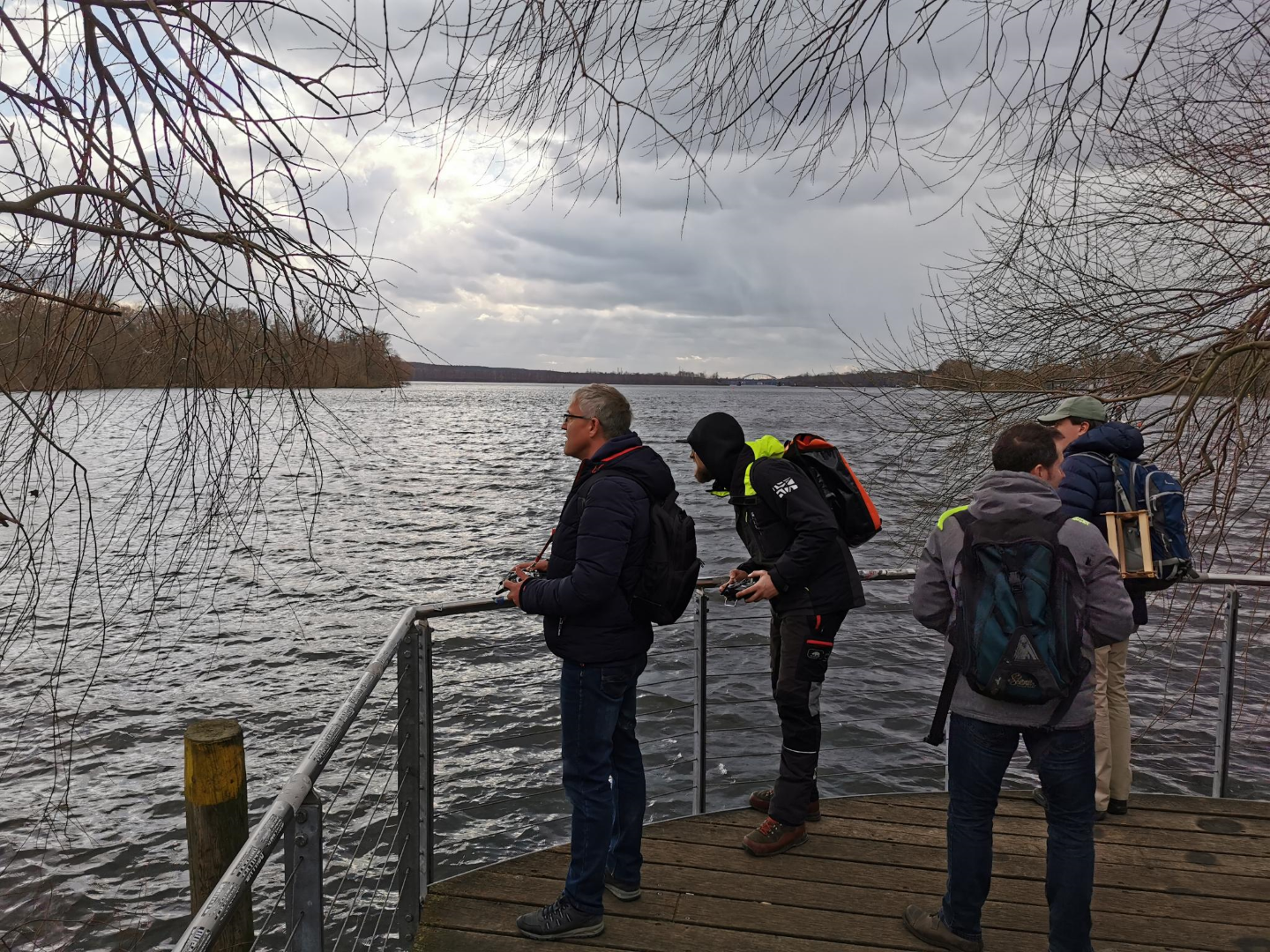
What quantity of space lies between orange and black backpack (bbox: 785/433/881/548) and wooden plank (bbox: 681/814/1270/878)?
1277 mm

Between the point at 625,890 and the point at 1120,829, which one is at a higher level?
the point at 625,890

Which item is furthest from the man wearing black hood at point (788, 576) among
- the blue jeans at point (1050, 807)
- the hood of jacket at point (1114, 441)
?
the hood of jacket at point (1114, 441)

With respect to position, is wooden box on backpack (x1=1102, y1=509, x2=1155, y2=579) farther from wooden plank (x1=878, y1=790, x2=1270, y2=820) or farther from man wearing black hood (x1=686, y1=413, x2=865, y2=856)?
wooden plank (x1=878, y1=790, x2=1270, y2=820)

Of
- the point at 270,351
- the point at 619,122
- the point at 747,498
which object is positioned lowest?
the point at 747,498

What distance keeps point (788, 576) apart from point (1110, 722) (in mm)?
1759

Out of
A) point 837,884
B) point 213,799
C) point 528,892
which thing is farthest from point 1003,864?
point 213,799

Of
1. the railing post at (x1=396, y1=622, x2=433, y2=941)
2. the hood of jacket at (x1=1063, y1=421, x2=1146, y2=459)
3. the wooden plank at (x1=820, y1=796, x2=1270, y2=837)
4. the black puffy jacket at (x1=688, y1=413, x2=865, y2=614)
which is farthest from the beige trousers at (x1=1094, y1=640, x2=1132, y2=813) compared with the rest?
the railing post at (x1=396, y1=622, x2=433, y2=941)

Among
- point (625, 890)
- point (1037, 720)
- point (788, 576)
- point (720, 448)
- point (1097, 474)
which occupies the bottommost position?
point (625, 890)

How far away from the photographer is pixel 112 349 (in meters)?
2.79

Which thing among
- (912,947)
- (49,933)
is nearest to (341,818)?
(49,933)

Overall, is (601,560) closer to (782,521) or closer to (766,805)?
(782,521)

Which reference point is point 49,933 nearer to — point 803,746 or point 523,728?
point 523,728

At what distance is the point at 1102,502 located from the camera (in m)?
3.69

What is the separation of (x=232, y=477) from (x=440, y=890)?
67.7 inches
